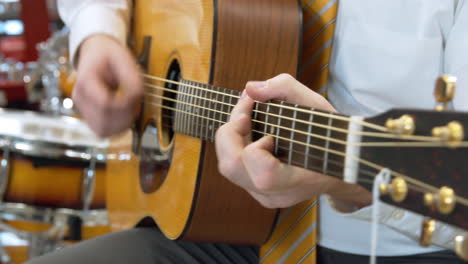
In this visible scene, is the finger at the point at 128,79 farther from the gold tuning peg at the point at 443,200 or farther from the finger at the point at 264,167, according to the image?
the gold tuning peg at the point at 443,200

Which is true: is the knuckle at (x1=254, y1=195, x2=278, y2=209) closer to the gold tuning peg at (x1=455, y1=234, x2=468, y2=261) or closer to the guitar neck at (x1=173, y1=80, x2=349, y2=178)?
the guitar neck at (x1=173, y1=80, x2=349, y2=178)

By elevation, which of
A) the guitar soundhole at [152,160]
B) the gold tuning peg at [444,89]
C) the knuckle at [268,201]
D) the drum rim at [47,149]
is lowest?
the drum rim at [47,149]

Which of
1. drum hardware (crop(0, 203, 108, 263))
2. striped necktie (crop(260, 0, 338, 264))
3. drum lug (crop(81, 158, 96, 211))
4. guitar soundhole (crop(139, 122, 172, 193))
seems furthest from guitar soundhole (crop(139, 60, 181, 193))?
drum hardware (crop(0, 203, 108, 263))

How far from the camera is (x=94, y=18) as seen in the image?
1045mm

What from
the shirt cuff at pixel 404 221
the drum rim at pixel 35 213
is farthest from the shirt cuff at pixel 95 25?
the drum rim at pixel 35 213

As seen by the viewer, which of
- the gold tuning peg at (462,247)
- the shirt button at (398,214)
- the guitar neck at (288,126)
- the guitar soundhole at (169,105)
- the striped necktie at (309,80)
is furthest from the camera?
the guitar soundhole at (169,105)

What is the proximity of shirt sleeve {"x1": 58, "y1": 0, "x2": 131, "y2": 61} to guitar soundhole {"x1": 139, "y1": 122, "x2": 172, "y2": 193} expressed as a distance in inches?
7.6

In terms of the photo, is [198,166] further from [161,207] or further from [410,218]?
[410,218]

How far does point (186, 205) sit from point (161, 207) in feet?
0.38

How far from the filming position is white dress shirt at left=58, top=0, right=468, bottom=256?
702 mm

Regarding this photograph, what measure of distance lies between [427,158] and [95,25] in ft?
2.49

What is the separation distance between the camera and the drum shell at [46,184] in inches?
65.4

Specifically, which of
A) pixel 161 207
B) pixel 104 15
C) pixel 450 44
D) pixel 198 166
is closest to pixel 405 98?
pixel 450 44

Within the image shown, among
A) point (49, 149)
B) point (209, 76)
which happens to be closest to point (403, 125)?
point (209, 76)
